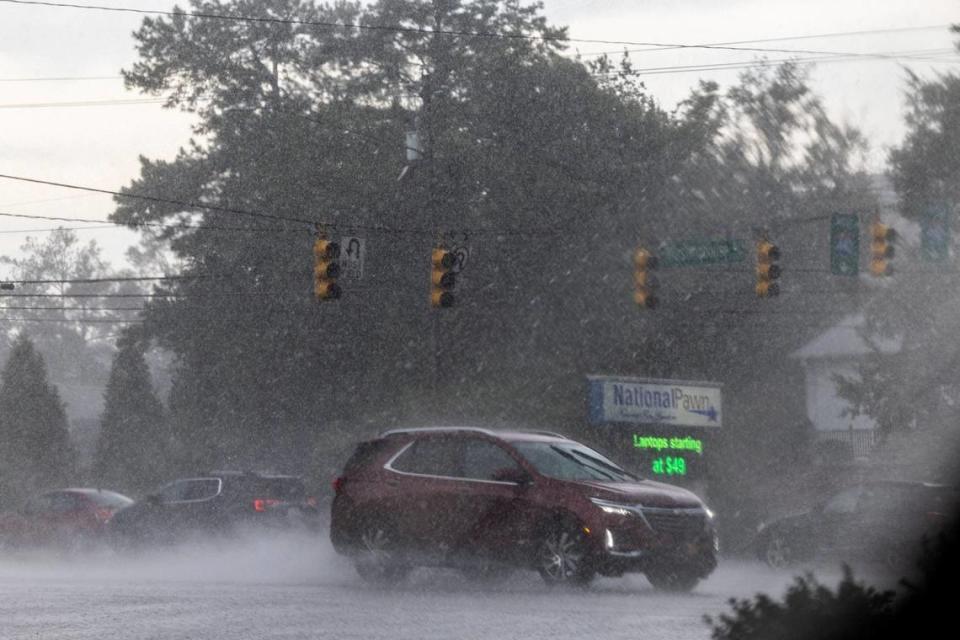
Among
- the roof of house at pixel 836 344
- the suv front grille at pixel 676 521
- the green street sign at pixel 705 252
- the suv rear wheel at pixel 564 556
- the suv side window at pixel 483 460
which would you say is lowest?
the suv rear wheel at pixel 564 556

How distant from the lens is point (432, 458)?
1689 centimetres

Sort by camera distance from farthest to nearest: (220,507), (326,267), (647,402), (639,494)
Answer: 1. (647,402)
2. (326,267)
3. (220,507)
4. (639,494)

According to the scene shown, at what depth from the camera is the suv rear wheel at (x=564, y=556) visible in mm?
15250

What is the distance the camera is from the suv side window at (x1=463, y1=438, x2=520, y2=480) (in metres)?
16.4

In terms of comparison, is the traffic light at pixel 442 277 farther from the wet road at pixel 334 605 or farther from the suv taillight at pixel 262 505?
the wet road at pixel 334 605

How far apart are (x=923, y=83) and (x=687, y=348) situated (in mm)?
12572

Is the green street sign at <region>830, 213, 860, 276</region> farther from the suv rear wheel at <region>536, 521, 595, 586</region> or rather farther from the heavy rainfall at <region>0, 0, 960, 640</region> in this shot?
the suv rear wheel at <region>536, 521, 595, 586</region>

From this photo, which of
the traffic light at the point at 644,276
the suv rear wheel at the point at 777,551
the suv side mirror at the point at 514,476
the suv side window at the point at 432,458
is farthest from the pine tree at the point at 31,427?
the suv side mirror at the point at 514,476

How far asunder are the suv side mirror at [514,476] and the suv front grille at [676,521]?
1.24 meters

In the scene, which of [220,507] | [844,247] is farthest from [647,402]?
[220,507]

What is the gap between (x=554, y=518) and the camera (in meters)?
15.5

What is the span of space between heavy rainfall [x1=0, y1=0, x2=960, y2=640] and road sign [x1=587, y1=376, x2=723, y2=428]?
0.19 feet

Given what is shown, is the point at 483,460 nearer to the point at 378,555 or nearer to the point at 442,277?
the point at 378,555

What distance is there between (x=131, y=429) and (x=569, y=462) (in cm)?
3792
